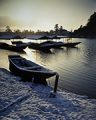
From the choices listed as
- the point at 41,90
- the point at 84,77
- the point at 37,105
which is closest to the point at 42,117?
the point at 37,105

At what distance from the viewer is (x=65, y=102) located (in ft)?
50.5

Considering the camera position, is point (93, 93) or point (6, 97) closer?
point (6, 97)

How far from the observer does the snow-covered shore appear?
41.9ft

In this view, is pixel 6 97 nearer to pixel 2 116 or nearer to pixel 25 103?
pixel 25 103

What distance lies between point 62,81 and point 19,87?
761 cm

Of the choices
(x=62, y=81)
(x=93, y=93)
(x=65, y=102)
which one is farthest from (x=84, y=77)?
(x=65, y=102)

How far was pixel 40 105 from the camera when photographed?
1449 centimetres

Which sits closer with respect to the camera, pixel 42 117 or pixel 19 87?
pixel 42 117

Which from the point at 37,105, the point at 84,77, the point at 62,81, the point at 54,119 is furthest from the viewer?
the point at 84,77

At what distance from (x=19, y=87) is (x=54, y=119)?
7.10 meters

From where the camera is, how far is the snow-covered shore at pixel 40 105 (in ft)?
41.9

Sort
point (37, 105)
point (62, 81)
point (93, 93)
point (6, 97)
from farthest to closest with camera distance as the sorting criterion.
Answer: point (62, 81) → point (93, 93) → point (6, 97) → point (37, 105)

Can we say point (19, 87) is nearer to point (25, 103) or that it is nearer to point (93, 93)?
point (25, 103)

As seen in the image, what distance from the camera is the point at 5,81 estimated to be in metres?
20.6
